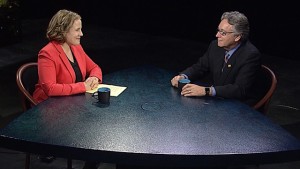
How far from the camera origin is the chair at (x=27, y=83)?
3.45 m

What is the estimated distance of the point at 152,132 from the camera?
8.98 ft

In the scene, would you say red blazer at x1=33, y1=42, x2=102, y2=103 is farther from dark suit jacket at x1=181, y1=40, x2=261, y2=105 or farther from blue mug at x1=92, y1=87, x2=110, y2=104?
dark suit jacket at x1=181, y1=40, x2=261, y2=105

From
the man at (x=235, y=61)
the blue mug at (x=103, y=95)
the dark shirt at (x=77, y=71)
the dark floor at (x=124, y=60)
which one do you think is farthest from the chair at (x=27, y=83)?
the man at (x=235, y=61)

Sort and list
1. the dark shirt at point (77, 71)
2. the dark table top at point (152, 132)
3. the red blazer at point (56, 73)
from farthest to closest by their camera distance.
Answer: the dark shirt at point (77, 71) < the red blazer at point (56, 73) < the dark table top at point (152, 132)

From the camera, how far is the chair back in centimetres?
345

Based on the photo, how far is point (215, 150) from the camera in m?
2.54

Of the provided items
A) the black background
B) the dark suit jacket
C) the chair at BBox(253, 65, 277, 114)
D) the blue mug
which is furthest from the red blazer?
the black background

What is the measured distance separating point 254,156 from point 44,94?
5.43 feet

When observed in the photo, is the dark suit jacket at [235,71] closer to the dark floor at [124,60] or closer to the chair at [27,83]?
the dark floor at [124,60]

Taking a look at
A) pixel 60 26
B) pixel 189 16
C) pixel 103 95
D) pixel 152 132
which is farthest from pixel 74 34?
pixel 189 16

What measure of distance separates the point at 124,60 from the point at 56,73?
399 centimetres

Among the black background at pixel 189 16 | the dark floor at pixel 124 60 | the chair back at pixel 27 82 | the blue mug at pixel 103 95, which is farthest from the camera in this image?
the black background at pixel 189 16

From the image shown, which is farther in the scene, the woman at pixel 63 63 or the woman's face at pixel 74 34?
the woman's face at pixel 74 34

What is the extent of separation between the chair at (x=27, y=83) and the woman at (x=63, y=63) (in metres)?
0.07
